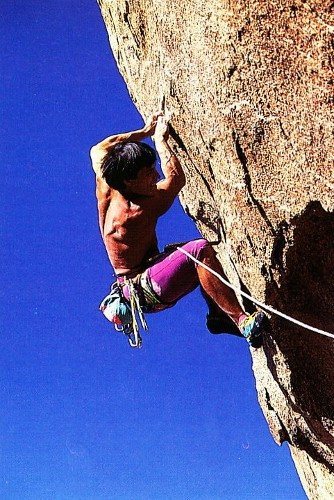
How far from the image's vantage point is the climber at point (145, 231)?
555cm

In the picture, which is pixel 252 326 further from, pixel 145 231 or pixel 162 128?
pixel 162 128

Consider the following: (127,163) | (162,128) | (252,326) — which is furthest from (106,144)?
(252,326)

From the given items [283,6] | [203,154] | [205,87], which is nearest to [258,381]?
[203,154]

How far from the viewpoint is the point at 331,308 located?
6340 millimetres

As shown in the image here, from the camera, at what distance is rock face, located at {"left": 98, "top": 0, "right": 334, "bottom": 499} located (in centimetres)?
495

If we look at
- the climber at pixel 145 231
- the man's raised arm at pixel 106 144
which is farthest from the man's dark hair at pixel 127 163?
the man's raised arm at pixel 106 144

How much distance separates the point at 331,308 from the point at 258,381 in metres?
2.38

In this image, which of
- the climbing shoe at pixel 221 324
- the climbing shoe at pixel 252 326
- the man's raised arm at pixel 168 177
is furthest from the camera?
the climbing shoe at pixel 221 324

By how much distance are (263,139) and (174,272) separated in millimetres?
1414

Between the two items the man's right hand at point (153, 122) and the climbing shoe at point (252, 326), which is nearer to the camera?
the climbing shoe at point (252, 326)

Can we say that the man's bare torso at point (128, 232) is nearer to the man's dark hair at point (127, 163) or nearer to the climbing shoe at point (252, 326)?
the man's dark hair at point (127, 163)

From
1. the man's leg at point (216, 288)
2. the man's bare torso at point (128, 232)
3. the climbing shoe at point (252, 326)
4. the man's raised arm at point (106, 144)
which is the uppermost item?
the man's raised arm at point (106, 144)

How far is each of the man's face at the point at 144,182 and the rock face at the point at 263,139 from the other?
0.69m

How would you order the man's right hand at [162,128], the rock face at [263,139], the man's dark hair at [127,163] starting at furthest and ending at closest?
the man's right hand at [162,128]
the man's dark hair at [127,163]
the rock face at [263,139]
